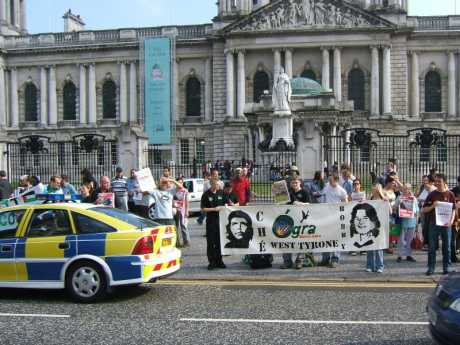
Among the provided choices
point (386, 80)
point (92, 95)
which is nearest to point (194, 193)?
point (386, 80)

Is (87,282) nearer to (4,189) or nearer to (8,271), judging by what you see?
(8,271)

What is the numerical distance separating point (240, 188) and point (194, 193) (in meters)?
8.97

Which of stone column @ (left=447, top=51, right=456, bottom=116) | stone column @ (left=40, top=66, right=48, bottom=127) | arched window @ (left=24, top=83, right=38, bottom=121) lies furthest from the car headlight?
arched window @ (left=24, top=83, right=38, bottom=121)

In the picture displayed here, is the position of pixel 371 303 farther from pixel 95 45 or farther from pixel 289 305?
pixel 95 45

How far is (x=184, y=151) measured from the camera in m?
58.6

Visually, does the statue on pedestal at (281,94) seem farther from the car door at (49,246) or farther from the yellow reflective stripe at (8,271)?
the yellow reflective stripe at (8,271)

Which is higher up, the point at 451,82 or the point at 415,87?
the point at 451,82

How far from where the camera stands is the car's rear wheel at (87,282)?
381 inches

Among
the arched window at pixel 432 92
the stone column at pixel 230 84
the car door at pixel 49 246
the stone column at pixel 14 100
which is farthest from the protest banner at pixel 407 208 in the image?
the stone column at pixel 14 100

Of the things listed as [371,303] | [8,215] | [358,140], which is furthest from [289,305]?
[358,140]

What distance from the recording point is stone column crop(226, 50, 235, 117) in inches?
Result: 2181

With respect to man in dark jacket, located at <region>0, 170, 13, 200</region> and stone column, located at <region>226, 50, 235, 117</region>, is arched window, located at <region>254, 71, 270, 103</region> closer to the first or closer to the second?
stone column, located at <region>226, 50, 235, 117</region>

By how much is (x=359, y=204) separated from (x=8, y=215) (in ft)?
21.1

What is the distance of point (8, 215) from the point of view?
10.3 meters
